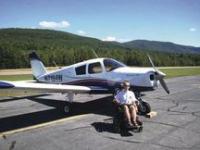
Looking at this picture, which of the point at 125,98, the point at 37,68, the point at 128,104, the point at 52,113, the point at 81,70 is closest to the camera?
the point at 128,104

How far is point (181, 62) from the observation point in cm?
10188

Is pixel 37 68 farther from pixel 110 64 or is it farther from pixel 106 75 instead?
pixel 106 75

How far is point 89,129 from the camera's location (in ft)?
28.1

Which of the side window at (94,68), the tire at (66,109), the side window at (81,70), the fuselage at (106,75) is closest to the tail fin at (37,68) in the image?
the fuselage at (106,75)

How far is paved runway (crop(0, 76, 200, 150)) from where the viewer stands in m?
7.02

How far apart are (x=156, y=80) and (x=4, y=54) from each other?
53.0 metres

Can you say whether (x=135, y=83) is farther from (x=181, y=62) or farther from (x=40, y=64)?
(x=181, y=62)

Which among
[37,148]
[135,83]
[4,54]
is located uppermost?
[4,54]

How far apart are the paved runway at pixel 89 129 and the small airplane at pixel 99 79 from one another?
97cm

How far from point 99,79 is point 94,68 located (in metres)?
0.67

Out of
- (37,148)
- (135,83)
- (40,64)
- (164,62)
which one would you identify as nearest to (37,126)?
(37,148)

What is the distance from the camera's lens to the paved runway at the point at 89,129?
702 cm

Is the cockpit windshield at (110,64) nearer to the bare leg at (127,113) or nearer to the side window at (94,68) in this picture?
the side window at (94,68)

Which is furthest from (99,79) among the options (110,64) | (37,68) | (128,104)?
(37,68)
